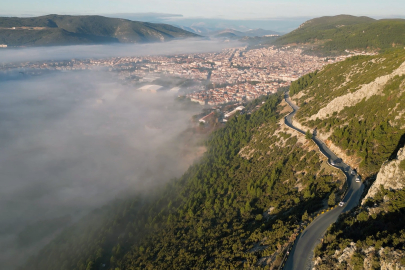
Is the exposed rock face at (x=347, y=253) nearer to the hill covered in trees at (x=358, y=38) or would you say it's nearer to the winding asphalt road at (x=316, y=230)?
the winding asphalt road at (x=316, y=230)

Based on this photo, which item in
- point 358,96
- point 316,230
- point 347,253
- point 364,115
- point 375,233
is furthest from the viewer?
point 358,96

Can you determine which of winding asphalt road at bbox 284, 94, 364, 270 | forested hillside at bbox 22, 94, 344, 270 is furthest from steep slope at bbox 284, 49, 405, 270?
forested hillside at bbox 22, 94, 344, 270

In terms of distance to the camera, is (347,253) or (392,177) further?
(392,177)

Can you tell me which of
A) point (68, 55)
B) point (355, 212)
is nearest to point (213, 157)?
point (355, 212)

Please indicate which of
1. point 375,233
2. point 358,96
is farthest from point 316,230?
point 358,96

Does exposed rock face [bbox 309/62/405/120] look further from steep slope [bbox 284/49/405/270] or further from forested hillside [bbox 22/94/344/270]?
forested hillside [bbox 22/94/344/270]

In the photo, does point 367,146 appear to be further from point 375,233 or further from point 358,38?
point 358,38

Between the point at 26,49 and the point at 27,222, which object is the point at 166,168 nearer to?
the point at 27,222
